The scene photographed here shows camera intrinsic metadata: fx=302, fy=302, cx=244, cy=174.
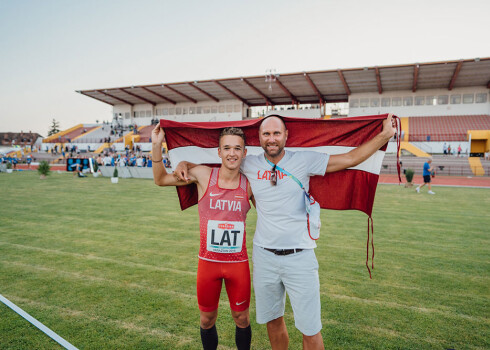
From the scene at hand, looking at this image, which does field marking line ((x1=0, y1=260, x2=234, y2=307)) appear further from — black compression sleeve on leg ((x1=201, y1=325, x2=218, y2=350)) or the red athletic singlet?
the red athletic singlet

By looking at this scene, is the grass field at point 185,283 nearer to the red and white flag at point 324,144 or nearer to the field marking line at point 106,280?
the field marking line at point 106,280

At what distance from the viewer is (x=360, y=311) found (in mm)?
3975

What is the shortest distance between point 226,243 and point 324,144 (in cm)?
162

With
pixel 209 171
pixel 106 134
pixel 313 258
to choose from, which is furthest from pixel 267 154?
pixel 106 134

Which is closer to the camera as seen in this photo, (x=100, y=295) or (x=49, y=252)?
(x=100, y=295)

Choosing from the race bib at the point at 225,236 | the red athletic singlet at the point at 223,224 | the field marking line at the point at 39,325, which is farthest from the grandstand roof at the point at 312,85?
the field marking line at the point at 39,325

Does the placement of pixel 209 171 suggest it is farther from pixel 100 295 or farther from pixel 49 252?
pixel 49 252

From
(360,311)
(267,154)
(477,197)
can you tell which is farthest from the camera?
(477,197)

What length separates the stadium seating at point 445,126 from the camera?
36.3 m

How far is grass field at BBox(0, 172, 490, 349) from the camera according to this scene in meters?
3.45

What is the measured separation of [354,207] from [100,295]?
370cm

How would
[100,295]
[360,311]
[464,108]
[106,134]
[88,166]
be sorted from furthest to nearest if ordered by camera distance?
[106,134]
[464,108]
[88,166]
[100,295]
[360,311]

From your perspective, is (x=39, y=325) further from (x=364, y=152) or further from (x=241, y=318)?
(x=364, y=152)

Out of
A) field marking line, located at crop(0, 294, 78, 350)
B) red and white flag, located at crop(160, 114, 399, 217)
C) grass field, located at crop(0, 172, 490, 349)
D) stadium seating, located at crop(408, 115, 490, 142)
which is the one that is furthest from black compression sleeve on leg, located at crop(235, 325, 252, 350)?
stadium seating, located at crop(408, 115, 490, 142)
